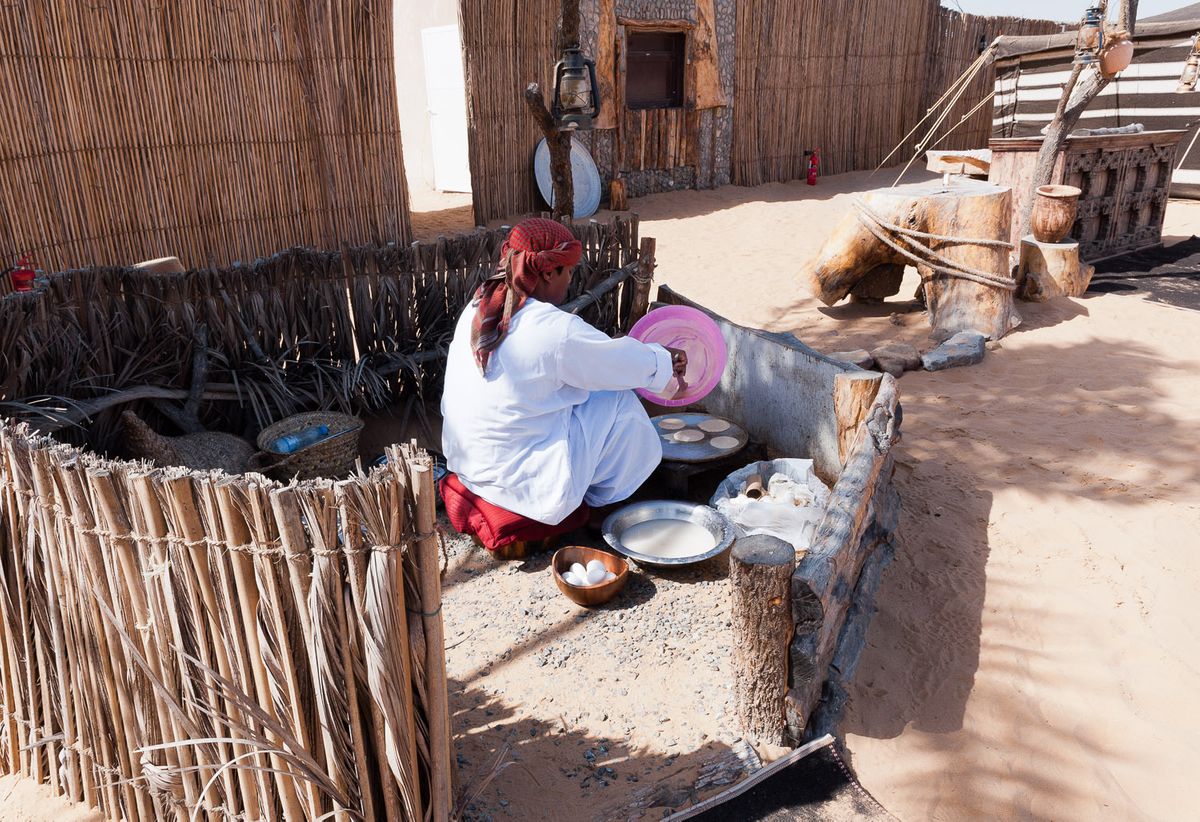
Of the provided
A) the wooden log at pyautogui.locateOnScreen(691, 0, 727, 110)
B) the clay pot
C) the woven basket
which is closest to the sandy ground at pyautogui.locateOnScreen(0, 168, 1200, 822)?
the woven basket

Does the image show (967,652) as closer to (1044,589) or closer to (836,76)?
(1044,589)

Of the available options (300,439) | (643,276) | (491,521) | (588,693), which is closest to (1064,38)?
(643,276)

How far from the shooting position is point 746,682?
94.6 inches

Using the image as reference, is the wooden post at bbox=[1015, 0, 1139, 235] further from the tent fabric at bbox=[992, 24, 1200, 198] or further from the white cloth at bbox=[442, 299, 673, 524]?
the white cloth at bbox=[442, 299, 673, 524]

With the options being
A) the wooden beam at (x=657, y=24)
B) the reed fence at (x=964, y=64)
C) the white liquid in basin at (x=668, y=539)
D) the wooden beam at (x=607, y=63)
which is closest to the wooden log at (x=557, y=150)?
the white liquid in basin at (x=668, y=539)

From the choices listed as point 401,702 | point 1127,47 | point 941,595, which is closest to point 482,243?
point 941,595


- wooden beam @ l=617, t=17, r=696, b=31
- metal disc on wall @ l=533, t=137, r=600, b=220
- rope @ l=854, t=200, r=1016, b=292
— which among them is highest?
wooden beam @ l=617, t=17, r=696, b=31

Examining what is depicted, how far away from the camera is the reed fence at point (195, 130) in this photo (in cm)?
555

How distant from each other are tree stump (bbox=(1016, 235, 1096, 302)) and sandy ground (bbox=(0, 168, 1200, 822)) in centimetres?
162

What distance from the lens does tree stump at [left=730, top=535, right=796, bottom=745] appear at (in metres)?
2.26

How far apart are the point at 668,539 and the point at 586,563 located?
1.19ft

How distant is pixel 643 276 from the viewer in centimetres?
486

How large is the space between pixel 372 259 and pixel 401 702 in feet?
9.31

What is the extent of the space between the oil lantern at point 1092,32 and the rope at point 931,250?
193cm
